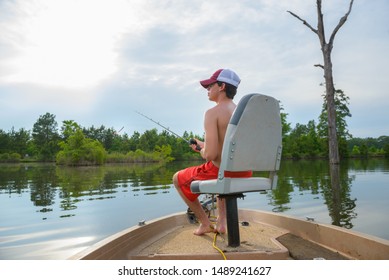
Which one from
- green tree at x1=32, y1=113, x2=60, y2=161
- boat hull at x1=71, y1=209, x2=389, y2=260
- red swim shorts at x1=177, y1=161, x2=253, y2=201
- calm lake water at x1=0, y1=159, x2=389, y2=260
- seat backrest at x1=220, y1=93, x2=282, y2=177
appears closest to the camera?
seat backrest at x1=220, y1=93, x2=282, y2=177

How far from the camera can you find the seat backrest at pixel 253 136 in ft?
7.28

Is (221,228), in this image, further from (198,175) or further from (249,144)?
(249,144)

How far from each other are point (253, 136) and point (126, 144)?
3010 inches

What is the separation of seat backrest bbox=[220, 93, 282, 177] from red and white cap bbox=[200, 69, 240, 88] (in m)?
0.45

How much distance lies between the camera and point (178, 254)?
8.41ft

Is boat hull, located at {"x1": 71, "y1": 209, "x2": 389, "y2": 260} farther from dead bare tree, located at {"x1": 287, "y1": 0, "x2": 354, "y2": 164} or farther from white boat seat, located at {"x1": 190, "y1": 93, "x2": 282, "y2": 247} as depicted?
dead bare tree, located at {"x1": 287, "y1": 0, "x2": 354, "y2": 164}

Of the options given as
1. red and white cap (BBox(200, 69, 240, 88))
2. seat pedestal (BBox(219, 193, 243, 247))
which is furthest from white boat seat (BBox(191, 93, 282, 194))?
red and white cap (BBox(200, 69, 240, 88))

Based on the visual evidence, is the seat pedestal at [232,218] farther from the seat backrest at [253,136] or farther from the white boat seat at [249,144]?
the seat backrest at [253,136]

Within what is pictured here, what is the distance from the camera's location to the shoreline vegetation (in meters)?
46.5

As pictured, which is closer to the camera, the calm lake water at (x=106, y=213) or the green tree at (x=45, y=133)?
the calm lake water at (x=106, y=213)

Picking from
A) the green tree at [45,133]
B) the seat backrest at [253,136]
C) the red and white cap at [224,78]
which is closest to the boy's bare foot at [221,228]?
the seat backrest at [253,136]

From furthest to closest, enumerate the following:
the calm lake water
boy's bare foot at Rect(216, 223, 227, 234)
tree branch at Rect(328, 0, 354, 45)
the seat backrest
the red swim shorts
→ tree branch at Rect(328, 0, 354, 45), the calm lake water, boy's bare foot at Rect(216, 223, 227, 234), the red swim shorts, the seat backrest

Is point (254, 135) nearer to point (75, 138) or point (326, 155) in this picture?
point (75, 138)

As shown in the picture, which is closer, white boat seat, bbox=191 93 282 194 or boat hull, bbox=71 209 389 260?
white boat seat, bbox=191 93 282 194
